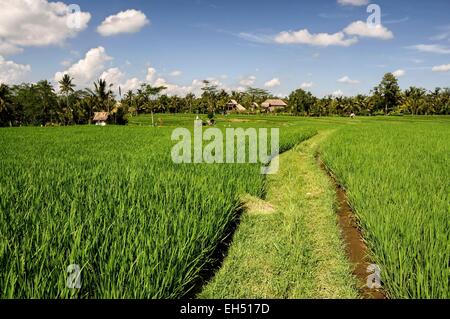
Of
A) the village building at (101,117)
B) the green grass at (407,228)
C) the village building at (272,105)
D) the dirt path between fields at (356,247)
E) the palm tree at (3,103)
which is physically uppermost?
the village building at (272,105)

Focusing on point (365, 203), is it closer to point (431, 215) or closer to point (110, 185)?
point (431, 215)

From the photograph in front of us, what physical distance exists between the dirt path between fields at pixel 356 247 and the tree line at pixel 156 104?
4124 centimetres

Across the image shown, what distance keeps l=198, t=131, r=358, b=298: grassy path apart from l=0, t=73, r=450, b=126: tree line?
135 feet

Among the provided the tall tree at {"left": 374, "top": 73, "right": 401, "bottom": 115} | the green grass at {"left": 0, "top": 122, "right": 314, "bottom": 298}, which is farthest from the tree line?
the green grass at {"left": 0, "top": 122, "right": 314, "bottom": 298}

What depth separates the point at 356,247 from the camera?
3.70m

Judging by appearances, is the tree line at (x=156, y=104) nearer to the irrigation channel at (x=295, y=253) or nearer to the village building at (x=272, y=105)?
the village building at (x=272, y=105)

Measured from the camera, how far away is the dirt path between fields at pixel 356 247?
2.75 meters

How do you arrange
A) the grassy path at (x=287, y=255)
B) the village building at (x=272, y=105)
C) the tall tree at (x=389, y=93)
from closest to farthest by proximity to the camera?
the grassy path at (x=287, y=255), the tall tree at (x=389, y=93), the village building at (x=272, y=105)

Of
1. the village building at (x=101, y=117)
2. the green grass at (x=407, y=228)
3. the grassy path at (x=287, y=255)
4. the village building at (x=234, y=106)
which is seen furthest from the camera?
the village building at (x=234, y=106)

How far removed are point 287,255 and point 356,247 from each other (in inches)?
38.1

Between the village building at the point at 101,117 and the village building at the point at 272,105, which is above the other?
the village building at the point at 272,105

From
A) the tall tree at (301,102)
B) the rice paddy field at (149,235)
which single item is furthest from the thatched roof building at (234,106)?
the rice paddy field at (149,235)

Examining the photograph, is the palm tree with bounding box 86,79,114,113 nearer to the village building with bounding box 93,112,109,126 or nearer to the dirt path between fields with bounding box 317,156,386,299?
the village building with bounding box 93,112,109,126
